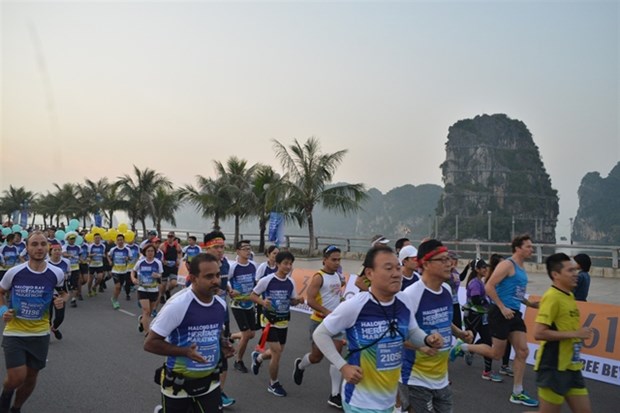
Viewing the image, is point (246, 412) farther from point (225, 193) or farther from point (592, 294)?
point (225, 193)

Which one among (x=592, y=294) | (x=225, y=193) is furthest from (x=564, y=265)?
(x=225, y=193)

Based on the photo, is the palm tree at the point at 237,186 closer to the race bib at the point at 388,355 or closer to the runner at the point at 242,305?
the runner at the point at 242,305

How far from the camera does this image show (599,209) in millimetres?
119000

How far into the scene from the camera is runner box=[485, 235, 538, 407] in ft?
20.6

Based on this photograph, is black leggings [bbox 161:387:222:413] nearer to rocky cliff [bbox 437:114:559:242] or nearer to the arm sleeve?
the arm sleeve

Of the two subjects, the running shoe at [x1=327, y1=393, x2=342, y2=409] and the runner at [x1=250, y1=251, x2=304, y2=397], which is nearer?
the running shoe at [x1=327, y1=393, x2=342, y2=409]

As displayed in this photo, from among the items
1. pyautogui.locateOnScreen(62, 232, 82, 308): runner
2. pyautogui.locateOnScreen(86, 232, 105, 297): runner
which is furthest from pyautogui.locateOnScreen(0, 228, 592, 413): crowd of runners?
pyautogui.locateOnScreen(86, 232, 105, 297): runner

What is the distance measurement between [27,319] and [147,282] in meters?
4.84

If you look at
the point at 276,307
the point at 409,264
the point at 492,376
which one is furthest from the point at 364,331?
the point at 492,376

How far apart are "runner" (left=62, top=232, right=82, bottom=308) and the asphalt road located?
4304 mm

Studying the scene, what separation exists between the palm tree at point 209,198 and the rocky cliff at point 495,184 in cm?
7238

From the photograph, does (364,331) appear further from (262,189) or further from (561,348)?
(262,189)

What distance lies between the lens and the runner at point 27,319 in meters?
5.36

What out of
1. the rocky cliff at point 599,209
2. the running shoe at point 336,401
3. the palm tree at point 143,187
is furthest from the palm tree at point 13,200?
the rocky cliff at point 599,209
